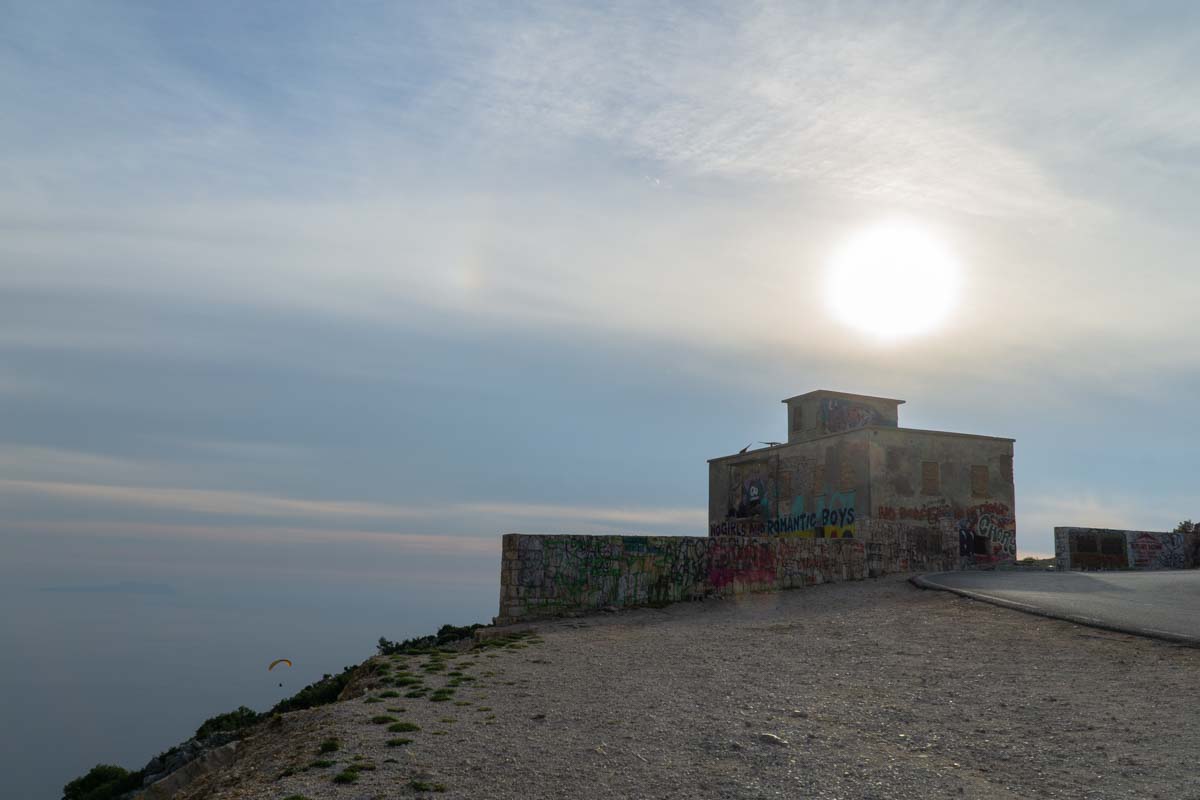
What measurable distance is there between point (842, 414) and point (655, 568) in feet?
68.4

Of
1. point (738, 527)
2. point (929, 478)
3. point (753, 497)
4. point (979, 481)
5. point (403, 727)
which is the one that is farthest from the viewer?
point (738, 527)

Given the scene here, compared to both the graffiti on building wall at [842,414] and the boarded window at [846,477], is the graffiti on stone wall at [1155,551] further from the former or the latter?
the graffiti on building wall at [842,414]

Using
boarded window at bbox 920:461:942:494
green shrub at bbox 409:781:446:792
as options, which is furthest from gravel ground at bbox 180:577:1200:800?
boarded window at bbox 920:461:942:494

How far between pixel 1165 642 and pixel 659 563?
39.1 feet

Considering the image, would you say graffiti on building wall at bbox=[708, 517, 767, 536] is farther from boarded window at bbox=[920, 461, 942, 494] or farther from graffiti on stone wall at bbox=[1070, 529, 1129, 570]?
graffiti on stone wall at bbox=[1070, 529, 1129, 570]

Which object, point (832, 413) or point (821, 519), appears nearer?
point (821, 519)

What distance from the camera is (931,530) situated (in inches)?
1281

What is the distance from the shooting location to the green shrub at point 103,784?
22.5m

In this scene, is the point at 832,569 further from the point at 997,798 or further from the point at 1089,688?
the point at 997,798

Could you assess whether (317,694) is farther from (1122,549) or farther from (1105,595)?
(1122,549)

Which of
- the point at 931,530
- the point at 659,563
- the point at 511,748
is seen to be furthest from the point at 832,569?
the point at 511,748

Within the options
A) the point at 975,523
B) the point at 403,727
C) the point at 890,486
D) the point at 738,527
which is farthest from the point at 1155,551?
the point at 403,727

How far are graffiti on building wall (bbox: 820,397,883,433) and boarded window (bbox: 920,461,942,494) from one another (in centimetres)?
674

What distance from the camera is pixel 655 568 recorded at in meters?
23.3
